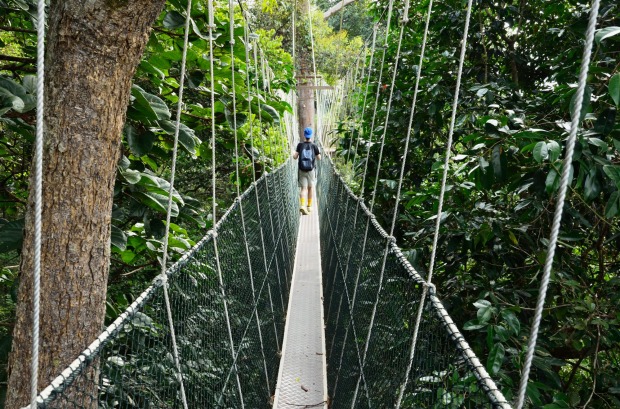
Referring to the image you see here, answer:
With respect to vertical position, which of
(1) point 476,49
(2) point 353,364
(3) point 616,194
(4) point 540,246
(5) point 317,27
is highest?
(5) point 317,27

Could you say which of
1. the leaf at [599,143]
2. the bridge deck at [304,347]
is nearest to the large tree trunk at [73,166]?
the leaf at [599,143]

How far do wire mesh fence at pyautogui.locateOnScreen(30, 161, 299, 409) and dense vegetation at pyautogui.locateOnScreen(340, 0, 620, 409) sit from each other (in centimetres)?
66

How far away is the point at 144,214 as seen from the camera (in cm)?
150

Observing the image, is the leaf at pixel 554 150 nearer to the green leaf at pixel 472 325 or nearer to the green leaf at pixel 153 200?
the green leaf at pixel 472 325

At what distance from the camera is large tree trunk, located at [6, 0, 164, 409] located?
1005 millimetres

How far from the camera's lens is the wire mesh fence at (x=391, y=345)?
1.01m

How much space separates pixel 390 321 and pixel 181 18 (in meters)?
1.00

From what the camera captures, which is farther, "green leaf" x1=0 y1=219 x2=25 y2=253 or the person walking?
the person walking

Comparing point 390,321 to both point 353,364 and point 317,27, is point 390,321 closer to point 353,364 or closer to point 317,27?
point 353,364

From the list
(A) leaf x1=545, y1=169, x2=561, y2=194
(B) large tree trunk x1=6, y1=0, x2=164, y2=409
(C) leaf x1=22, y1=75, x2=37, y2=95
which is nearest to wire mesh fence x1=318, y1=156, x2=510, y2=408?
(A) leaf x1=545, y1=169, x2=561, y2=194

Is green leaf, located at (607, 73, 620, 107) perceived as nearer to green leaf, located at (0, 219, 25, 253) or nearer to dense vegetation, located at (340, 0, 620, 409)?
dense vegetation, located at (340, 0, 620, 409)

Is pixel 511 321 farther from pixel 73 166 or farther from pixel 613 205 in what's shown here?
pixel 73 166

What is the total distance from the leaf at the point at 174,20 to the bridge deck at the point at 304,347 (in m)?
1.83

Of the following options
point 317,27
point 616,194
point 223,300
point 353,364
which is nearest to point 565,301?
point 616,194
